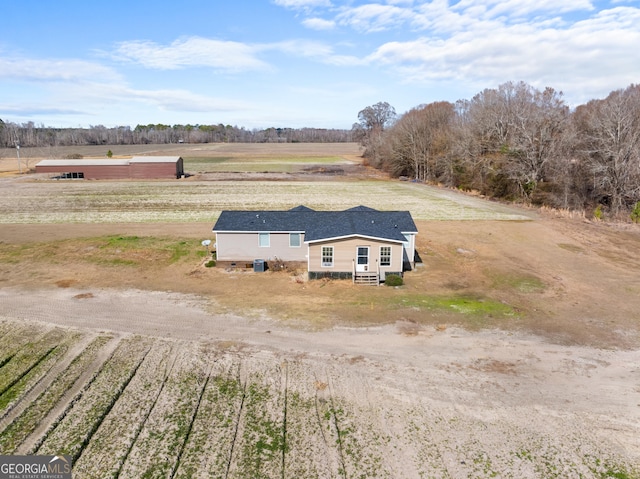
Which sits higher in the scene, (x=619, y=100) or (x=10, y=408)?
(x=619, y=100)

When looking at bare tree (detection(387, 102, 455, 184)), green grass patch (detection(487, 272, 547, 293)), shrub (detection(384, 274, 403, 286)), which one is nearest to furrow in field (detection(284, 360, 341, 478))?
shrub (detection(384, 274, 403, 286))

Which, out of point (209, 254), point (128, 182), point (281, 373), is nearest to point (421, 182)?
point (128, 182)

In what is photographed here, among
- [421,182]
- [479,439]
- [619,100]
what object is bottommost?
[479,439]

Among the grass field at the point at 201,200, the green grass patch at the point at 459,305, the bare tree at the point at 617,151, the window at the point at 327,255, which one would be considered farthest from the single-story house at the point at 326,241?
the bare tree at the point at 617,151

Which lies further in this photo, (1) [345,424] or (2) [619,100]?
(2) [619,100]

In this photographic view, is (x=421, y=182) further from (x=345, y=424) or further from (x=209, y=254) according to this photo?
(x=345, y=424)

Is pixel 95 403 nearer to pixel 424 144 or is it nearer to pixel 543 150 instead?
pixel 543 150

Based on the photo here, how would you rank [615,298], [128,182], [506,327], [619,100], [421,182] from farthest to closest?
[421,182] < [128,182] < [619,100] < [615,298] < [506,327]

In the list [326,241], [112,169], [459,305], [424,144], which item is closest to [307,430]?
[459,305]
